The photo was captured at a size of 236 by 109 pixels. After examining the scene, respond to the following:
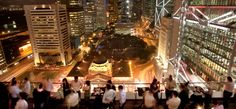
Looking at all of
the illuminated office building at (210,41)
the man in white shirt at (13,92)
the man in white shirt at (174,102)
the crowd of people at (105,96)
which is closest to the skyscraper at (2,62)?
the illuminated office building at (210,41)

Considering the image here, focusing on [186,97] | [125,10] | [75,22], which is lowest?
[75,22]

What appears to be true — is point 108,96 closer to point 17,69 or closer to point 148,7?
point 17,69

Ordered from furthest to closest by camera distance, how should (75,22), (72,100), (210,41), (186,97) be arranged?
(75,22) → (210,41) → (186,97) → (72,100)

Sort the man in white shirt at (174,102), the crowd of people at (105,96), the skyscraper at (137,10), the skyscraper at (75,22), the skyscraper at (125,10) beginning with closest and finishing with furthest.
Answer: the man in white shirt at (174,102), the crowd of people at (105,96), the skyscraper at (75,22), the skyscraper at (125,10), the skyscraper at (137,10)

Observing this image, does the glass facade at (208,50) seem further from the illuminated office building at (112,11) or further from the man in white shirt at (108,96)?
the illuminated office building at (112,11)

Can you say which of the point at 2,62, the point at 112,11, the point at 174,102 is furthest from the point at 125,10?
the point at 174,102

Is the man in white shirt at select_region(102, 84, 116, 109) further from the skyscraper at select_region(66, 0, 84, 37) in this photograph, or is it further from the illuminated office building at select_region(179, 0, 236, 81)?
the skyscraper at select_region(66, 0, 84, 37)
